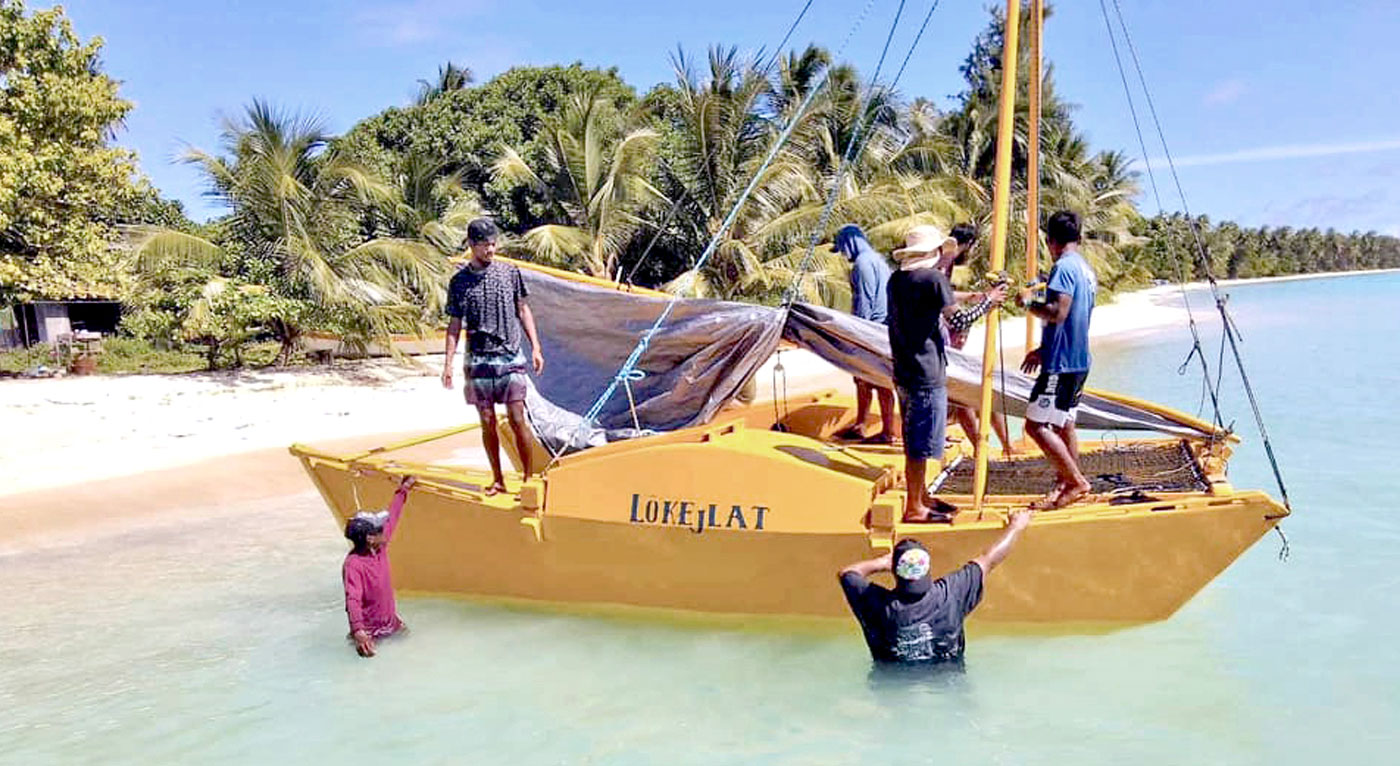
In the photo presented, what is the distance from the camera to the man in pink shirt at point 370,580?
562cm

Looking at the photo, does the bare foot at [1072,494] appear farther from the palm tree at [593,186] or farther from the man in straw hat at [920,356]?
the palm tree at [593,186]

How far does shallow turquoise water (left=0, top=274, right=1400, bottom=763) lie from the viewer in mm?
5012

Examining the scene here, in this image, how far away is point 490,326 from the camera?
6.03m

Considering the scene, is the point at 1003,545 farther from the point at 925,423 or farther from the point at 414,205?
the point at 414,205

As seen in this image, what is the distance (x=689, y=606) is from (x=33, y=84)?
1477 centimetres

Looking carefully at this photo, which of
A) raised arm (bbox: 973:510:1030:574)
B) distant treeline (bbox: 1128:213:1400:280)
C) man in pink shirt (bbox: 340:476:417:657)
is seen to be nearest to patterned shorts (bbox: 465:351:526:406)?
man in pink shirt (bbox: 340:476:417:657)

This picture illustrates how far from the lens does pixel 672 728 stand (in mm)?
5184

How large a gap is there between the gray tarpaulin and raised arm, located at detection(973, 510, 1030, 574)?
121 centimetres

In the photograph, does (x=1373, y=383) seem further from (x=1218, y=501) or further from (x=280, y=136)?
(x=280, y=136)

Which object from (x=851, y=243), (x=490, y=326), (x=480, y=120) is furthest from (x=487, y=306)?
(x=480, y=120)

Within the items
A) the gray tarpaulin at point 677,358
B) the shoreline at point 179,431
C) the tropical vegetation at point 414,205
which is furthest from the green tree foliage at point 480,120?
the gray tarpaulin at point 677,358

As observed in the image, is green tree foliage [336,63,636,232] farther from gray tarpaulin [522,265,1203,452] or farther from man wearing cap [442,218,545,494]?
man wearing cap [442,218,545,494]

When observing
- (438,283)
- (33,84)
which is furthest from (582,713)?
(33,84)

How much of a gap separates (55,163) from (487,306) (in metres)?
13.1
